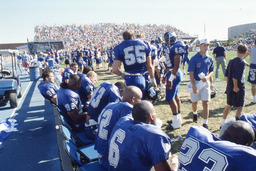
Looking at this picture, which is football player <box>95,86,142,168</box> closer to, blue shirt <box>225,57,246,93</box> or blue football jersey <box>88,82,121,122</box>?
blue football jersey <box>88,82,121,122</box>

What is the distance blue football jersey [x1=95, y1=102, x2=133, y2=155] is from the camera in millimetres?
2434

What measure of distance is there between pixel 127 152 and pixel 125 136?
5.4 inches

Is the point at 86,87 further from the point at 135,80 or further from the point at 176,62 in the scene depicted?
the point at 176,62

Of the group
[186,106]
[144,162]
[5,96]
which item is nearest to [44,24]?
[5,96]

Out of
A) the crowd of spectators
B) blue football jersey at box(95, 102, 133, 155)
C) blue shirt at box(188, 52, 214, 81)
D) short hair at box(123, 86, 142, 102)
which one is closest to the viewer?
blue football jersey at box(95, 102, 133, 155)

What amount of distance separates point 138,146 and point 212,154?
0.59 meters

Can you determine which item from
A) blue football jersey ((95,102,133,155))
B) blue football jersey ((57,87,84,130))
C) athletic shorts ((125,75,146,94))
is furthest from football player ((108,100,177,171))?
athletic shorts ((125,75,146,94))

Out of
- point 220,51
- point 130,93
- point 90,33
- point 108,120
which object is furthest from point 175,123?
point 90,33

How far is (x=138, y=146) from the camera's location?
5.87 ft

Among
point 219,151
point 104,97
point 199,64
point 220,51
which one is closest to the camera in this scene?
point 219,151

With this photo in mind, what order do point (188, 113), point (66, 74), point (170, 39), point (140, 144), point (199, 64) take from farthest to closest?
point (66, 74), point (188, 113), point (170, 39), point (199, 64), point (140, 144)

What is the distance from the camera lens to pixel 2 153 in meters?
4.48

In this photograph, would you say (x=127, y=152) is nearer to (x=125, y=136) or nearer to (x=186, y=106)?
(x=125, y=136)

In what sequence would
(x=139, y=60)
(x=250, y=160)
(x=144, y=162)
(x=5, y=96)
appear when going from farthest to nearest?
(x=5, y=96) < (x=139, y=60) < (x=144, y=162) < (x=250, y=160)
